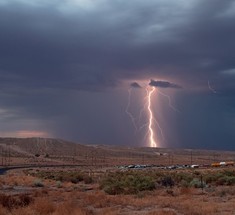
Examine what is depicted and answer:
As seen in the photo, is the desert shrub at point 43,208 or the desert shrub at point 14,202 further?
the desert shrub at point 14,202

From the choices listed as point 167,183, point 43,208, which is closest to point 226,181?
point 167,183

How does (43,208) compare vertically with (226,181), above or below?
below

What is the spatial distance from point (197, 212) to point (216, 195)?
555 inches

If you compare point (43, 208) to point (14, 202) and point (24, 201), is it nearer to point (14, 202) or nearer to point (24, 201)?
point (14, 202)

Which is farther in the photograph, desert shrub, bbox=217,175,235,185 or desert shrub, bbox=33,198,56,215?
desert shrub, bbox=217,175,235,185

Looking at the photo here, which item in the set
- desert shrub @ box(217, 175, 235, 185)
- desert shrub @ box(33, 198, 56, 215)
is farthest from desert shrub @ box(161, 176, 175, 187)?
desert shrub @ box(33, 198, 56, 215)

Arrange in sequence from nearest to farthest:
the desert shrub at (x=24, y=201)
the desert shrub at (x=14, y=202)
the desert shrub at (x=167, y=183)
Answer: the desert shrub at (x=14, y=202), the desert shrub at (x=24, y=201), the desert shrub at (x=167, y=183)

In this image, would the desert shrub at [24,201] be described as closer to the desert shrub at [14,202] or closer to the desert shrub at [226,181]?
the desert shrub at [14,202]

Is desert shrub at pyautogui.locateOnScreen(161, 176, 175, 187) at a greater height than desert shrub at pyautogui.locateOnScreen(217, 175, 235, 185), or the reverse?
desert shrub at pyautogui.locateOnScreen(217, 175, 235, 185)

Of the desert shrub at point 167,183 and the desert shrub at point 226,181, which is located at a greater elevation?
the desert shrub at point 226,181

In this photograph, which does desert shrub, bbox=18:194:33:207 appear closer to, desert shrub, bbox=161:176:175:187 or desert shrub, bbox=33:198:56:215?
desert shrub, bbox=33:198:56:215

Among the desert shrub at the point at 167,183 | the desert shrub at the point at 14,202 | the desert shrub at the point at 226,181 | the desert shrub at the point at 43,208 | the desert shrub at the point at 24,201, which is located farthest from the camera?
the desert shrub at the point at 167,183

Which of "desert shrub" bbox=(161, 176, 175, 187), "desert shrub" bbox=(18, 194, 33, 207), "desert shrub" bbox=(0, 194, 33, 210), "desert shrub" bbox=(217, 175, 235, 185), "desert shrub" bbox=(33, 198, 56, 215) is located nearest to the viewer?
"desert shrub" bbox=(33, 198, 56, 215)

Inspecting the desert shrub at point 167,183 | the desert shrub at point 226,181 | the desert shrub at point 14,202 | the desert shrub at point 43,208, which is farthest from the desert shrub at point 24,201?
the desert shrub at point 226,181
